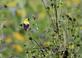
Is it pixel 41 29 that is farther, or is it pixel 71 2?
pixel 71 2

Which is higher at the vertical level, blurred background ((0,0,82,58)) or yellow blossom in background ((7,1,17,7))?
yellow blossom in background ((7,1,17,7))

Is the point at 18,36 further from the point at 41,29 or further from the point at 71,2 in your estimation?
the point at 71,2

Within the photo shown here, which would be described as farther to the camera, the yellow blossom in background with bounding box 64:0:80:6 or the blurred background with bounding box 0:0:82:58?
the yellow blossom in background with bounding box 64:0:80:6

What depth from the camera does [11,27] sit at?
3375 millimetres

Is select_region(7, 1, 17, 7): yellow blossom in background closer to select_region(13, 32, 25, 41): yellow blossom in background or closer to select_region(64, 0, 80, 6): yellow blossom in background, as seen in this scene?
select_region(13, 32, 25, 41): yellow blossom in background

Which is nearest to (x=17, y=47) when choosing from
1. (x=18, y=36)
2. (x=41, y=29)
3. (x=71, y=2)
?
(x=18, y=36)

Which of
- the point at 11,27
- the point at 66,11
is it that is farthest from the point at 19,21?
the point at 66,11

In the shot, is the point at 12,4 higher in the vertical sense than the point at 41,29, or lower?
higher

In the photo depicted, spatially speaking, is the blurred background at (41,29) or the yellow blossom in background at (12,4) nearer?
the blurred background at (41,29)

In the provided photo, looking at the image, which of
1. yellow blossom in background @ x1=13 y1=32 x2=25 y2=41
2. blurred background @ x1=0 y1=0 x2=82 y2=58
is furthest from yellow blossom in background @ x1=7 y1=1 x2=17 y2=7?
yellow blossom in background @ x1=13 y1=32 x2=25 y2=41

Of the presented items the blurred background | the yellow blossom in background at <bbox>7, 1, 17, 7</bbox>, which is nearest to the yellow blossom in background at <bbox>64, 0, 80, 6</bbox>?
the blurred background

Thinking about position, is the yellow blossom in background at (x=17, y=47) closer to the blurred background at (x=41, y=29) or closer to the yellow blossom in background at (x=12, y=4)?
the blurred background at (x=41, y=29)

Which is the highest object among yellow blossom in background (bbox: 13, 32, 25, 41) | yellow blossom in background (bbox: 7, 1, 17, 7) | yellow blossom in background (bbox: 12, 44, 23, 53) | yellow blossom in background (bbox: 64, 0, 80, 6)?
yellow blossom in background (bbox: 7, 1, 17, 7)

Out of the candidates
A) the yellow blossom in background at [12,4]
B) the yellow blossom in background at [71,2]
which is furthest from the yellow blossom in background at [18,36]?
the yellow blossom in background at [71,2]
